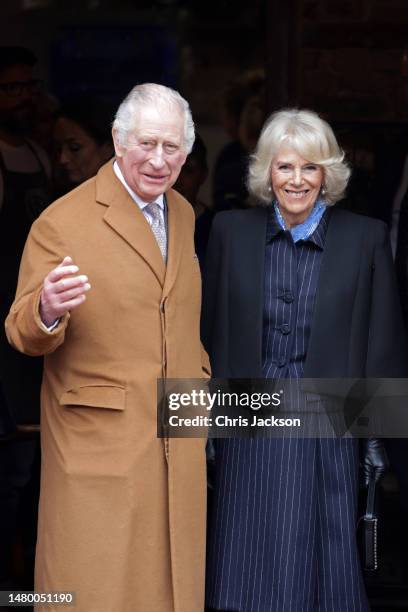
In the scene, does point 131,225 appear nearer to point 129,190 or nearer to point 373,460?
point 129,190

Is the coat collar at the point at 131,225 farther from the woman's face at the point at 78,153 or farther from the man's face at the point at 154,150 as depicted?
the woman's face at the point at 78,153

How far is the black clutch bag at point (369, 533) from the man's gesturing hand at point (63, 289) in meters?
1.15

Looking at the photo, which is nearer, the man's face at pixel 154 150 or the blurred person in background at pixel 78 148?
the man's face at pixel 154 150

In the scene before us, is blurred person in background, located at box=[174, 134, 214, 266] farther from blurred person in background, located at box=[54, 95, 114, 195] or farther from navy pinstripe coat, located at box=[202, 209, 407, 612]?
navy pinstripe coat, located at box=[202, 209, 407, 612]

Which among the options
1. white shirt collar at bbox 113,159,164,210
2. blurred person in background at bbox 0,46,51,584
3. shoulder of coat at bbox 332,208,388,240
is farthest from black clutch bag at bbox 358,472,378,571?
blurred person in background at bbox 0,46,51,584

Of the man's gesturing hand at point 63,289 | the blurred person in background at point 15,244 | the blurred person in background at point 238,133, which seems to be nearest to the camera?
the man's gesturing hand at point 63,289

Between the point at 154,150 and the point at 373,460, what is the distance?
43.5 inches

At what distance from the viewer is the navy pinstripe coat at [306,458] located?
379 cm

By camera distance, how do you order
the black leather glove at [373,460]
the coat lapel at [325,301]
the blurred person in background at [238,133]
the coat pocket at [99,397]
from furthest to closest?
the blurred person in background at [238,133]
the black leather glove at [373,460]
the coat lapel at [325,301]
the coat pocket at [99,397]

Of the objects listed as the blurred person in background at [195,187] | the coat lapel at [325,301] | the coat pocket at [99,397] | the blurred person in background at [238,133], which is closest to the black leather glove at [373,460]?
the coat lapel at [325,301]

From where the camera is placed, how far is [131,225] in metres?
3.53

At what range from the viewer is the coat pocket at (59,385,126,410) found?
11.3ft

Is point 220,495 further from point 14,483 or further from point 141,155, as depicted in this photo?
point 14,483

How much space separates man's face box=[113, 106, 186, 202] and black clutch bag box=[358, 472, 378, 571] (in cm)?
108
